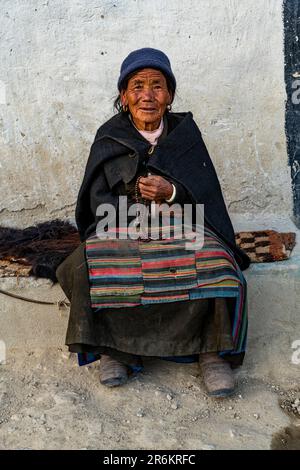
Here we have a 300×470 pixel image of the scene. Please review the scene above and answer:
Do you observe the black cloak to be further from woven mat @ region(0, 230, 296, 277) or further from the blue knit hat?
woven mat @ region(0, 230, 296, 277)

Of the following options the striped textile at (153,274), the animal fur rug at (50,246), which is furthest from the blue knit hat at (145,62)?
the animal fur rug at (50,246)

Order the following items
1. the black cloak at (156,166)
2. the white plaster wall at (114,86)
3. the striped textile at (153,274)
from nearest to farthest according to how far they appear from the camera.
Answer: the striped textile at (153,274), the black cloak at (156,166), the white plaster wall at (114,86)

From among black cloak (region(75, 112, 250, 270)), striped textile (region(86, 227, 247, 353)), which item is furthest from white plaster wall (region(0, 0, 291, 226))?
striped textile (region(86, 227, 247, 353))

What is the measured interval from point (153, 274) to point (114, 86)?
5.60 feet

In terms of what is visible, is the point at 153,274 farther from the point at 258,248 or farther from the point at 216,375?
the point at 258,248

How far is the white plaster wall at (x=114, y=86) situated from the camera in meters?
4.22

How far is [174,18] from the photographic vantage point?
4.22 metres

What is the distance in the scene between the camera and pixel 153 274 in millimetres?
2961

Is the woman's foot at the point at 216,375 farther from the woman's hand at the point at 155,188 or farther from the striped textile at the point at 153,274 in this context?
the woman's hand at the point at 155,188

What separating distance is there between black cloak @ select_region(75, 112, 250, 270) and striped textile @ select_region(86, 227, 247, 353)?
263 mm

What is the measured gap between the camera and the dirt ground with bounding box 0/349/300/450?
273 centimetres

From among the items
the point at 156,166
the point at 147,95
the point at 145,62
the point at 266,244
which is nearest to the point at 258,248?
the point at 266,244

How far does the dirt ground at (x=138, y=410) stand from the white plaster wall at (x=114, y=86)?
1350mm

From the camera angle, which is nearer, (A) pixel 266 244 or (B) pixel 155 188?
(B) pixel 155 188
